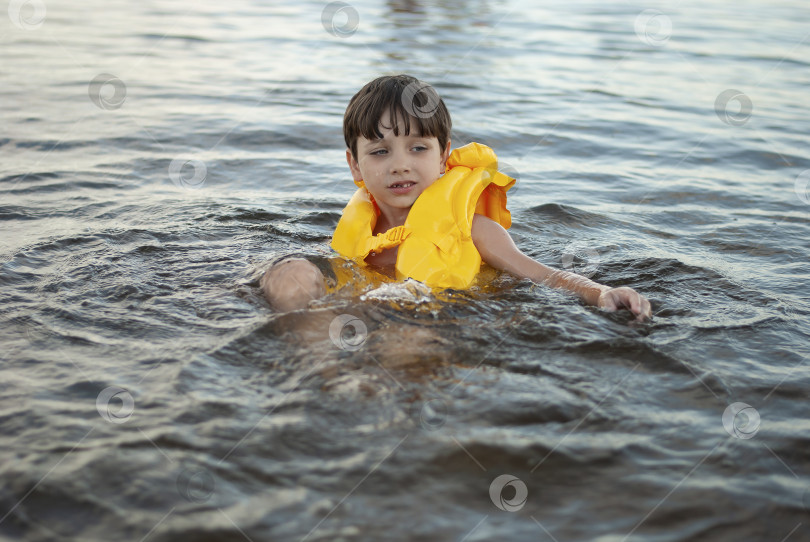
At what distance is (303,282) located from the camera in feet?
11.2

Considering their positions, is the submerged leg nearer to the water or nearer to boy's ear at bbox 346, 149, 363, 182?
the water

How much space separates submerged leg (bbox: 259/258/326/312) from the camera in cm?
342

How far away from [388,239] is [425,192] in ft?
1.03

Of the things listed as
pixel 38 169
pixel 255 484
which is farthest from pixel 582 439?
pixel 38 169

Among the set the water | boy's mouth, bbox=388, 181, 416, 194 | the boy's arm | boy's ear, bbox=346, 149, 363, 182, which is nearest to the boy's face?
boy's mouth, bbox=388, 181, 416, 194

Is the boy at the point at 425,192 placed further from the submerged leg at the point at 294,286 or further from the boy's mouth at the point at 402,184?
the submerged leg at the point at 294,286

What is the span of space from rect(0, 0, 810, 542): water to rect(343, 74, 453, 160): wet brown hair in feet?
2.56

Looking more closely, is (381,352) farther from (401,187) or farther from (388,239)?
(401,187)

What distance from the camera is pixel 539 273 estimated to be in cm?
386

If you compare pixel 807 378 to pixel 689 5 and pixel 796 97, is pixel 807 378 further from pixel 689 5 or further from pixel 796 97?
pixel 689 5

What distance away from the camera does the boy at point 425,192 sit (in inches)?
151

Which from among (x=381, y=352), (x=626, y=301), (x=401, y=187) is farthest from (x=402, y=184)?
(x=626, y=301)

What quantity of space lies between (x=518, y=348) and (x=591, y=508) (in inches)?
39.7

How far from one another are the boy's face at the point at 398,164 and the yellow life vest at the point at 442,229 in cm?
8
